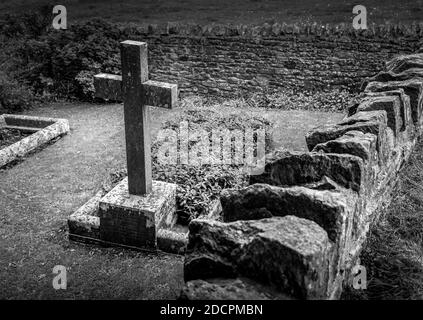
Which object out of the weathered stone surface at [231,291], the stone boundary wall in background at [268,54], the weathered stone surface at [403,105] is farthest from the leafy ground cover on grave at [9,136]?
the weathered stone surface at [231,291]

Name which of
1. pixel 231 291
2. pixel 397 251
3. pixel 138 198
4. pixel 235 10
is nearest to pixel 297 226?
pixel 231 291

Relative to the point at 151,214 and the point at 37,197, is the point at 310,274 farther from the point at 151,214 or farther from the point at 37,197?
the point at 37,197

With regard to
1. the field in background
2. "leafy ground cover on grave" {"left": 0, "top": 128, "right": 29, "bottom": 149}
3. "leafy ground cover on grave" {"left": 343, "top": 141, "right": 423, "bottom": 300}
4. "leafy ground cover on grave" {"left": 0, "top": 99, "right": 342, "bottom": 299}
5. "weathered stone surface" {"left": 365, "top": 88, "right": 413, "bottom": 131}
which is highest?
the field in background

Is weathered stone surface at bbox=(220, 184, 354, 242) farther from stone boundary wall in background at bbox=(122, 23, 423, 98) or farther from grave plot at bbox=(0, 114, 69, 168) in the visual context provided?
stone boundary wall in background at bbox=(122, 23, 423, 98)

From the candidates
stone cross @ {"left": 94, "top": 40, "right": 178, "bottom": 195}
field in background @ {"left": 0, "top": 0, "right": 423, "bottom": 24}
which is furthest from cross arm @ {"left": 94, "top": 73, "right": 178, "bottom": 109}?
field in background @ {"left": 0, "top": 0, "right": 423, "bottom": 24}

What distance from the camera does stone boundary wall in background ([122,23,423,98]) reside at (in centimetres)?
1005

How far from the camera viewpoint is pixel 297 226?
6.79 ft

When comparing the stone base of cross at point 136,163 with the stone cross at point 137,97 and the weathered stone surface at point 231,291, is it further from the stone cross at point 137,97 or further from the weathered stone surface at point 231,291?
the weathered stone surface at point 231,291

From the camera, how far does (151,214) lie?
16.5ft

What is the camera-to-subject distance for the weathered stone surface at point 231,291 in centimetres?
189

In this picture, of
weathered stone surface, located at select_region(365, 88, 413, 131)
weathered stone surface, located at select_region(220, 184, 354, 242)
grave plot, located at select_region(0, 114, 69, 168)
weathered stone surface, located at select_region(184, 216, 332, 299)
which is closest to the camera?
weathered stone surface, located at select_region(184, 216, 332, 299)

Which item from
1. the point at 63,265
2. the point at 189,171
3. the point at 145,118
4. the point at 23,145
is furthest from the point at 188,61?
the point at 63,265
